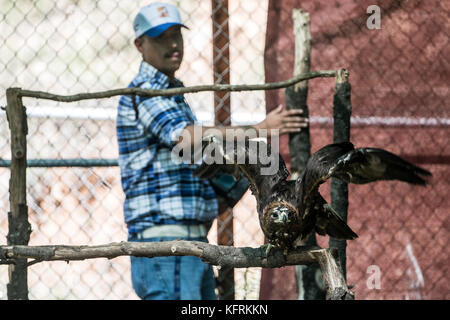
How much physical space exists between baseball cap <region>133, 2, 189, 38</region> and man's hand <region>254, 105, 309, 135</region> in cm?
56

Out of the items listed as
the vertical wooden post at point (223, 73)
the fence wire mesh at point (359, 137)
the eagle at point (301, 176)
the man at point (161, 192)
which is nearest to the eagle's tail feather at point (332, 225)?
the eagle at point (301, 176)

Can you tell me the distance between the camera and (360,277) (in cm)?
355

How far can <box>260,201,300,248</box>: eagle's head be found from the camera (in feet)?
7.54

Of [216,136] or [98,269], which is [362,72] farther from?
[98,269]

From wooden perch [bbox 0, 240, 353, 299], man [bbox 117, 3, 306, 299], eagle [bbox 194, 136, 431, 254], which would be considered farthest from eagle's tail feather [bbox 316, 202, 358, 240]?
man [bbox 117, 3, 306, 299]

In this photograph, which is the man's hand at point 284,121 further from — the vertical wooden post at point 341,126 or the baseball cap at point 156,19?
the baseball cap at point 156,19

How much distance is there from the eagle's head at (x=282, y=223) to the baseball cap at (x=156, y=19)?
1.07 meters

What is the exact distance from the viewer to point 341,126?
2.99m

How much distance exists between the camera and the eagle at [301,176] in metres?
2.19

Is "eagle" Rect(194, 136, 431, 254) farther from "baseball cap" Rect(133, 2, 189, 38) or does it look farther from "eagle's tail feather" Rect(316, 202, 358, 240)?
"baseball cap" Rect(133, 2, 189, 38)

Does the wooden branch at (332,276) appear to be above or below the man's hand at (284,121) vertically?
below

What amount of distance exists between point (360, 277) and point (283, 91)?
993mm
